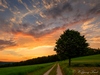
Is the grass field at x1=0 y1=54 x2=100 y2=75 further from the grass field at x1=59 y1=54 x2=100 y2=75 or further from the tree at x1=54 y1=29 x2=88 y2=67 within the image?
the tree at x1=54 y1=29 x2=88 y2=67

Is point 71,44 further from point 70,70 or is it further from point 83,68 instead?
point 70,70

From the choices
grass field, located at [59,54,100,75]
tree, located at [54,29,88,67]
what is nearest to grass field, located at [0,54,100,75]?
grass field, located at [59,54,100,75]

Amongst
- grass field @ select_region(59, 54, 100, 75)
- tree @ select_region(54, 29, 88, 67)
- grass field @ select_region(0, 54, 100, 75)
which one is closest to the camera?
grass field @ select_region(59, 54, 100, 75)

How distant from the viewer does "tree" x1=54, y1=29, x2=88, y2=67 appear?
56781 millimetres

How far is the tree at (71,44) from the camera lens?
186 feet

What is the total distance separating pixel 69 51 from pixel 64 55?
9.44 feet

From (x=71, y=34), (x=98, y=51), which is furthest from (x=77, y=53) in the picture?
(x=98, y=51)

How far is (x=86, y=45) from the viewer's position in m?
59.9

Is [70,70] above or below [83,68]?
below

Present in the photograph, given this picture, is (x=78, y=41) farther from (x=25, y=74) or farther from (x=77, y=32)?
(x=25, y=74)

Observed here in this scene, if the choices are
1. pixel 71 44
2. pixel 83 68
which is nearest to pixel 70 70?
pixel 83 68

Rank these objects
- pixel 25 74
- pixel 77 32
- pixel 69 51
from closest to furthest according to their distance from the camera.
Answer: pixel 25 74, pixel 69 51, pixel 77 32

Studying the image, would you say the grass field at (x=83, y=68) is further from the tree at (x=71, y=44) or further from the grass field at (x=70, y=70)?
the tree at (x=71, y=44)

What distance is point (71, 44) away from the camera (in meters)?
56.7
